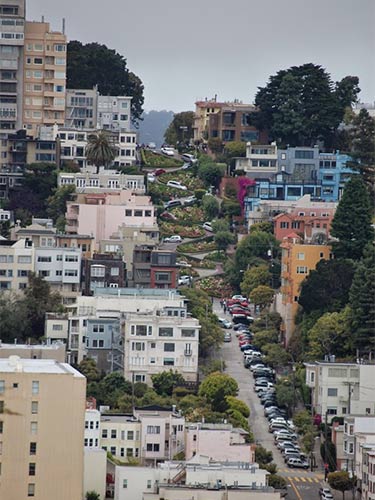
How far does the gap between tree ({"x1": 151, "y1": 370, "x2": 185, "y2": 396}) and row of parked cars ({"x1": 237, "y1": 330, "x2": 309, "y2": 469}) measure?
1.59 m

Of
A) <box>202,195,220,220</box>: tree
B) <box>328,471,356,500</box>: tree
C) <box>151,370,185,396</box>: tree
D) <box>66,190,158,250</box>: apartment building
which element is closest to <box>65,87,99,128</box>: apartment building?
<box>202,195,220,220</box>: tree

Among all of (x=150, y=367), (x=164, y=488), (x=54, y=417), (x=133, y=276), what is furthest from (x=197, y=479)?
(x=133, y=276)

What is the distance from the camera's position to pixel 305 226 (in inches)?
2955

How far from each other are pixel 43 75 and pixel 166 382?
2412cm

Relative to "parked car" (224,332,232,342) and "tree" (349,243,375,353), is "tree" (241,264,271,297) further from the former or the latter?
"tree" (349,243,375,353)

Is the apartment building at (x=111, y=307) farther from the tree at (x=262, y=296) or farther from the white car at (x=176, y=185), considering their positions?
the white car at (x=176, y=185)

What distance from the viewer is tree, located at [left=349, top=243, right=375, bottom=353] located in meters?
64.6

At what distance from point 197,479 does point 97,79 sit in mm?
39201

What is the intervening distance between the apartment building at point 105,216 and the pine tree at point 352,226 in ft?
20.4

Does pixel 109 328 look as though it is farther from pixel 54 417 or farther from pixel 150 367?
pixel 54 417

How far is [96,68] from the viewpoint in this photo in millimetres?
89438

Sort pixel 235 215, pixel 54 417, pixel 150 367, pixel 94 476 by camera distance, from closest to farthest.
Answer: pixel 54 417, pixel 94 476, pixel 150 367, pixel 235 215

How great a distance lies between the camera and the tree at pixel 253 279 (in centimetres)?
7219

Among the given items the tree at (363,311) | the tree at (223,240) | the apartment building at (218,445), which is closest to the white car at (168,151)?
the tree at (223,240)
